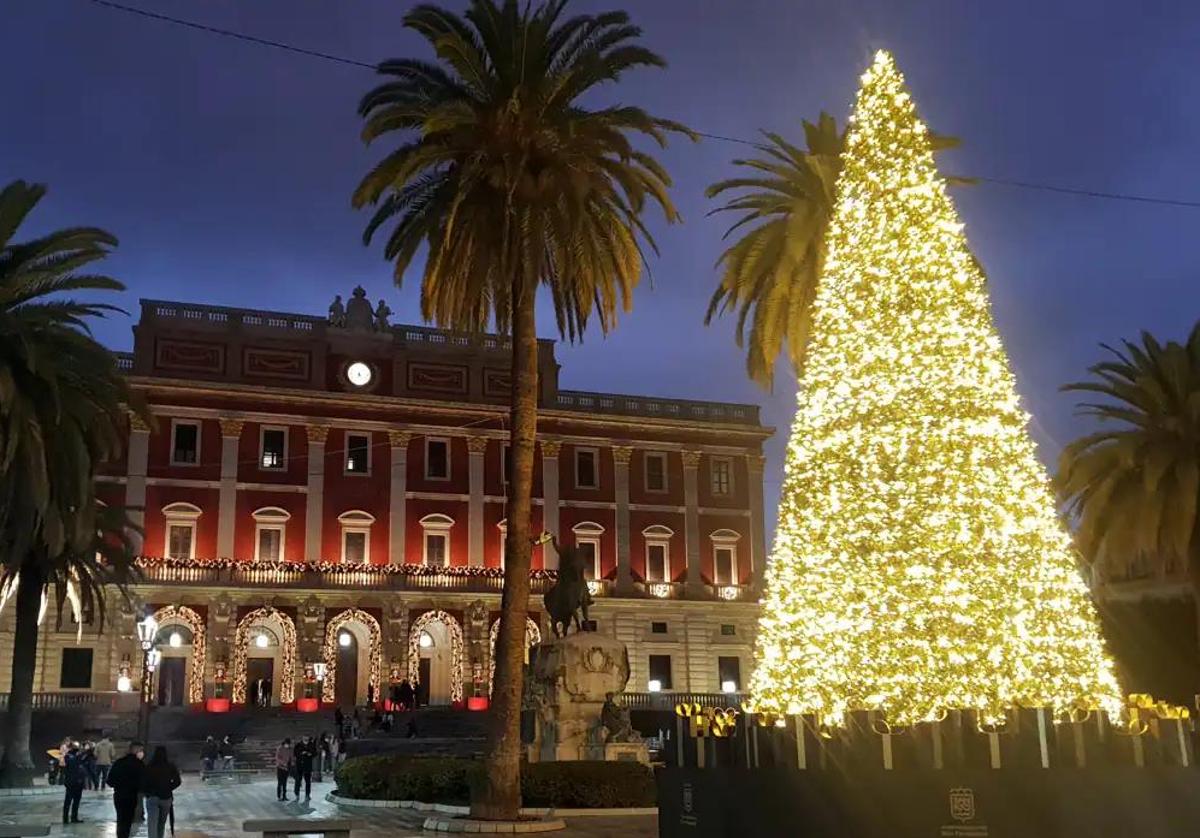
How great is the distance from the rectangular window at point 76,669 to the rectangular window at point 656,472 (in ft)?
80.9

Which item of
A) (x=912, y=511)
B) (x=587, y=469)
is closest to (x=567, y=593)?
(x=912, y=511)

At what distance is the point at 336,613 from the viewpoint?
49.7m

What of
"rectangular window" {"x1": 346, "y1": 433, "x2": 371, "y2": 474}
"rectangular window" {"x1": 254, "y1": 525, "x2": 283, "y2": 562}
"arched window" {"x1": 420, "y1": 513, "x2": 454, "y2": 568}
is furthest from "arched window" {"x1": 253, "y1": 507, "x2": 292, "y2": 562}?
"arched window" {"x1": 420, "y1": 513, "x2": 454, "y2": 568}

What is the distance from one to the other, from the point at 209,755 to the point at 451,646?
1584 centimetres

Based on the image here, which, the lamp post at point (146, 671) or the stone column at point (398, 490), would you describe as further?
the stone column at point (398, 490)

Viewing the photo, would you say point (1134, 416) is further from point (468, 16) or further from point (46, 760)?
point (46, 760)

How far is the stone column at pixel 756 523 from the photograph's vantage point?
188ft

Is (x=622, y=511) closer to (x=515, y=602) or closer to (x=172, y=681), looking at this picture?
(x=172, y=681)

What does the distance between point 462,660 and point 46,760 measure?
16819 millimetres

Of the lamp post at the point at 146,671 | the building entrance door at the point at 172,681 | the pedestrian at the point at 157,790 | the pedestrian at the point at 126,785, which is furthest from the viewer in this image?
the building entrance door at the point at 172,681

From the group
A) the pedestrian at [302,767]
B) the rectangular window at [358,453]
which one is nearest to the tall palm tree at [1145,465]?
the pedestrian at [302,767]

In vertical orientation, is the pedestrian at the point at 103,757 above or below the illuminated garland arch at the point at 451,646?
below

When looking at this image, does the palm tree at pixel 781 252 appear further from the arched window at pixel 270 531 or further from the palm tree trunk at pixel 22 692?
the arched window at pixel 270 531

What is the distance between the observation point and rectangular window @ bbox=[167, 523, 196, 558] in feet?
160
